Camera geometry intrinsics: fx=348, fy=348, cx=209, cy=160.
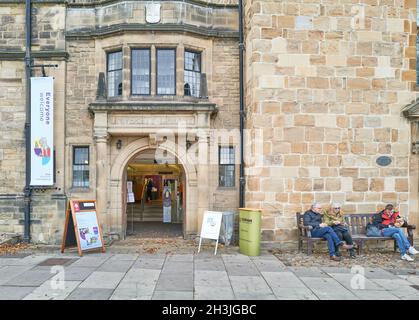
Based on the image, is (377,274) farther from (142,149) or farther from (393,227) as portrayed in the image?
(142,149)

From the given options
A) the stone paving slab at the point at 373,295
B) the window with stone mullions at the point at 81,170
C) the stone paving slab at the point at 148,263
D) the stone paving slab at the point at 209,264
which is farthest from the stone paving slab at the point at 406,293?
the window with stone mullions at the point at 81,170

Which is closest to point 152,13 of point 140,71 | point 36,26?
point 140,71

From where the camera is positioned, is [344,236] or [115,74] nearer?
[344,236]

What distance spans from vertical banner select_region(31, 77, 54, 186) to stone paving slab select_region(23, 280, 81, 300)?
475 cm

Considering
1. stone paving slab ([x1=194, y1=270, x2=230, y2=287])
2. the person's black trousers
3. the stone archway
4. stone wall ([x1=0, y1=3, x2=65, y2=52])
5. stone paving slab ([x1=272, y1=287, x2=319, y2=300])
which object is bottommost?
stone paving slab ([x1=194, y1=270, x2=230, y2=287])

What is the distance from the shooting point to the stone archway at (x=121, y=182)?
10.4 metres

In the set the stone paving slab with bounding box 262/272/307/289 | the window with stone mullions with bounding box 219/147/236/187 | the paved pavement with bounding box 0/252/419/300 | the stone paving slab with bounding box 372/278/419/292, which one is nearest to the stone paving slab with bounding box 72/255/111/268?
the paved pavement with bounding box 0/252/419/300

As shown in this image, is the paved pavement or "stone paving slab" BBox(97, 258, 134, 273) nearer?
the paved pavement

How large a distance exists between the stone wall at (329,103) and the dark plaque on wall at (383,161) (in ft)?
0.38

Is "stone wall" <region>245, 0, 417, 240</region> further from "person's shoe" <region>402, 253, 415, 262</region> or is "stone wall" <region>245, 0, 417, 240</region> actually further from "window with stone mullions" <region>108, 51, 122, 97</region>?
"window with stone mullions" <region>108, 51, 122, 97</region>

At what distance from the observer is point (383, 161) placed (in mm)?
9469

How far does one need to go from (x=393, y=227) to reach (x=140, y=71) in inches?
318

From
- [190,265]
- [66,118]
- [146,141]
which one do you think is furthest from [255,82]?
[66,118]

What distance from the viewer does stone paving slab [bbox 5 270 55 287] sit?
5.90 m
